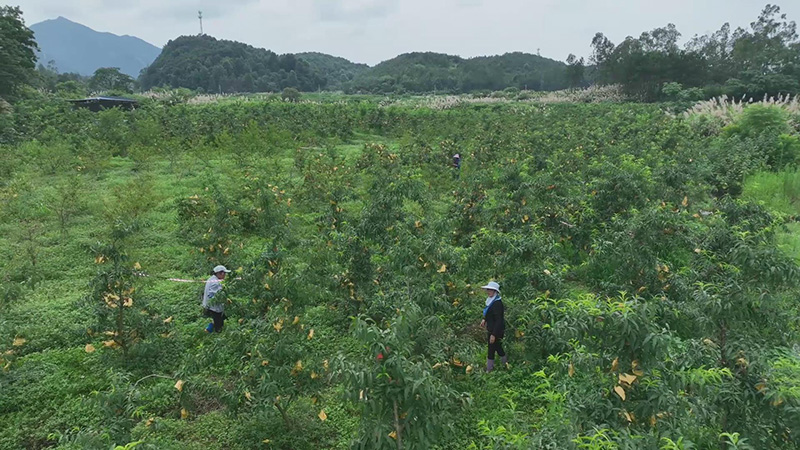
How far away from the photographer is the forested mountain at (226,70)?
79.4 meters

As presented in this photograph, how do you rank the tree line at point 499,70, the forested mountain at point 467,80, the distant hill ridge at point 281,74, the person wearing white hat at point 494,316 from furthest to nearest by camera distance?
the distant hill ridge at point 281,74 < the forested mountain at point 467,80 < the tree line at point 499,70 < the person wearing white hat at point 494,316

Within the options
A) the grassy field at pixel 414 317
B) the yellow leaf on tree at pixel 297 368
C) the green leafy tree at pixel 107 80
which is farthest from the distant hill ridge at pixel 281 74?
the yellow leaf on tree at pixel 297 368

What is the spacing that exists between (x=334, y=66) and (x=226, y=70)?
55168 millimetres

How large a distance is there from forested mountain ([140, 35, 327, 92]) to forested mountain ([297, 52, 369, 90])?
17242mm

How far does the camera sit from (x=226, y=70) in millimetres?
80000

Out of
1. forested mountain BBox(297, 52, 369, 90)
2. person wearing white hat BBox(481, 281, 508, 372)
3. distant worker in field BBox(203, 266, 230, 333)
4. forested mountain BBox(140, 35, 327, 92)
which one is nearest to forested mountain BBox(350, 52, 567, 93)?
forested mountain BBox(140, 35, 327, 92)

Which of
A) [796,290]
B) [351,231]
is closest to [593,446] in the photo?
[796,290]

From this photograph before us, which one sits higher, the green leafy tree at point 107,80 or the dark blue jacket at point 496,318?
the green leafy tree at point 107,80

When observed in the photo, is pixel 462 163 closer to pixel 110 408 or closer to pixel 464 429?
pixel 464 429

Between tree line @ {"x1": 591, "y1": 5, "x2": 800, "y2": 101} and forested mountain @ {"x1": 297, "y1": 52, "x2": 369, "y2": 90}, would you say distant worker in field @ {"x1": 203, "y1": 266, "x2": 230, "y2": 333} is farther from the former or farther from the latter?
forested mountain @ {"x1": 297, "y1": 52, "x2": 369, "y2": 90}

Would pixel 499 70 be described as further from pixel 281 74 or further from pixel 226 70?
pixel 226 70

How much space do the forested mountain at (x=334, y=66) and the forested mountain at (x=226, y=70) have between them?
17242mm

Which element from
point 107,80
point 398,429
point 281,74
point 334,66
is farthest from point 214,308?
point 334,66

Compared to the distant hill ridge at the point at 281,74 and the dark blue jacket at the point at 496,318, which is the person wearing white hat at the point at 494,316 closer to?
the dark blue jacket at the point at 496,318
